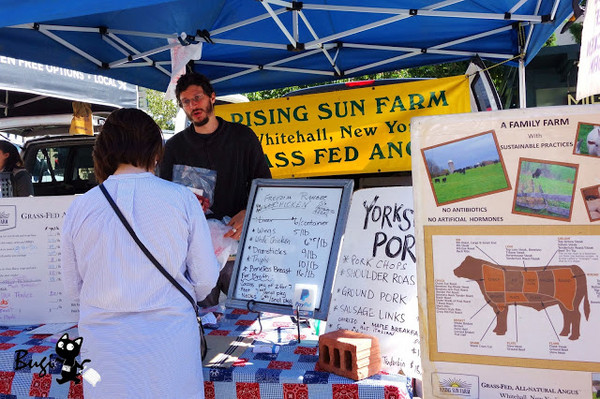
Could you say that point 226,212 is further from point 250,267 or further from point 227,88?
point 227,88

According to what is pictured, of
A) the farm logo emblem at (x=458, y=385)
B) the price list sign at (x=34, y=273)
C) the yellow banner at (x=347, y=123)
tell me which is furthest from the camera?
the yellow banner at (x=347, y=123)

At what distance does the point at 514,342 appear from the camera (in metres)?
1.59

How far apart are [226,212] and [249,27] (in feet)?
6.07

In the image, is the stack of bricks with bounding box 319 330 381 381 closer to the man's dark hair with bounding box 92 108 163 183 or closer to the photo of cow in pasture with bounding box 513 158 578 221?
the photo of cow in pasture with bounding box 513 158 578 221

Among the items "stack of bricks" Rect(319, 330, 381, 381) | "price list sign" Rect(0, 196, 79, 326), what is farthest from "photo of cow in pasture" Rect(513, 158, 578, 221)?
"price list sign" Rect(0, 196, 79, 326)

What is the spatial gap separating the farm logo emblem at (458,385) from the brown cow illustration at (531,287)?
6.7 inches

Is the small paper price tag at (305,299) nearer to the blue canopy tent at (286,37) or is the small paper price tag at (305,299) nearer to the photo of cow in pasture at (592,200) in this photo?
the photo of cow in pasture at (592,200)

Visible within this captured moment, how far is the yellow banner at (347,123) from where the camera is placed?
512cm

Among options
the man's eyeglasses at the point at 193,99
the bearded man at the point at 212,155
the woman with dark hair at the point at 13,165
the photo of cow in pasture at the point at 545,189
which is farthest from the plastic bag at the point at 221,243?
the woman with dark hair at the point at 13,165

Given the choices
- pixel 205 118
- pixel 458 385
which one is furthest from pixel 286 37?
pixel 458 385

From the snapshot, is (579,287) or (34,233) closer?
(579,287)

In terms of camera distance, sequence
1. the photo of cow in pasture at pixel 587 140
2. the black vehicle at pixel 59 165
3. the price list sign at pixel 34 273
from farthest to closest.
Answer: the black vehicle at pixel 59 165
the price list sign at pixel 34 273
the photo of cow in pasture at pixel 587 140

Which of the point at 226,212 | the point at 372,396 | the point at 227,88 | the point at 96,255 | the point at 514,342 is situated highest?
the point at 227,88

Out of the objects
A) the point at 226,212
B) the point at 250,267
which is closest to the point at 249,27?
the point at 226,212
